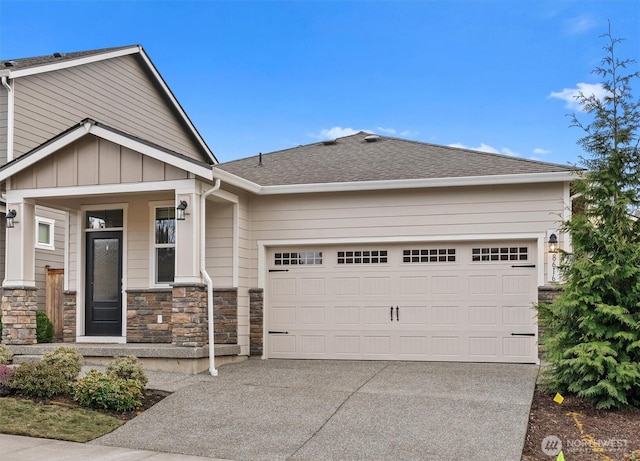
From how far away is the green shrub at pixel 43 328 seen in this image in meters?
12.9

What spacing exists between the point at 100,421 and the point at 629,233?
6.81 meters

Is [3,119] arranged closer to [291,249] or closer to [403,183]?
[291,249]

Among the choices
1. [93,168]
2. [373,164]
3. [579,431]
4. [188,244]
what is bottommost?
[579,431]

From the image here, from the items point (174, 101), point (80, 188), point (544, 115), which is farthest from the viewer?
point (174, 101)

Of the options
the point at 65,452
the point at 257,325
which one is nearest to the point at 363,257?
the point at 257,325

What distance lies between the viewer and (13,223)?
11.0 meters

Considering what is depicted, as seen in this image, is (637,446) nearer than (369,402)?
Yes

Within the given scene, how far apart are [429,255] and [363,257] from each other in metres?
1.18

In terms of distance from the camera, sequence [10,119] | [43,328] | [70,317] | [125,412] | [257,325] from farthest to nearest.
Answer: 1. [10,119]
2. [43,328]
3. [70,317]
4. [257,325]
5. [125,412]

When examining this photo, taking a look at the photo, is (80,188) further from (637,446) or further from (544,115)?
(544,115)

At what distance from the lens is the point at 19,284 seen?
10969 mm

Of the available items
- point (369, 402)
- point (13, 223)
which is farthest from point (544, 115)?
point (13, 223)

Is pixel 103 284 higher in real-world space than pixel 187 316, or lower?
higher

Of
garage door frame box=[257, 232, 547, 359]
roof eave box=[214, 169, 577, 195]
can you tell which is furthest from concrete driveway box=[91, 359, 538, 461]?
roof eave box=[214, 169, 577, 195]
